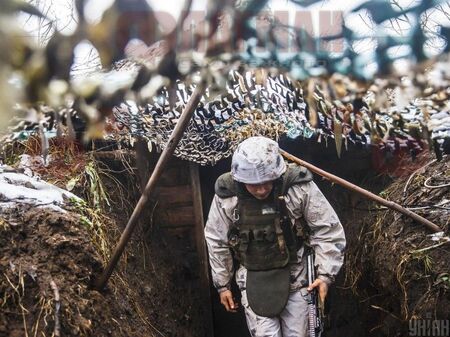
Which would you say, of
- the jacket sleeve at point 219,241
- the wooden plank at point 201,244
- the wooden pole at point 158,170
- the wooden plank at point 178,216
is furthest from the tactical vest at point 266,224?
the wooden plank at point 178,216

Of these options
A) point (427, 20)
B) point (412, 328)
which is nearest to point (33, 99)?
point (427, 20)

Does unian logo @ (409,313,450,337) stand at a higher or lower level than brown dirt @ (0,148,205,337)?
lower

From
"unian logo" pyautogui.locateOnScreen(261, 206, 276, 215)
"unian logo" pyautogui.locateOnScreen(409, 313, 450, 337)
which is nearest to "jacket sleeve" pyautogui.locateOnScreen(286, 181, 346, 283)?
"unian logo" pyautogui.locateOnScreen(261, 206, 276, 215)

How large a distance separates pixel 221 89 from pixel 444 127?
1.55 m

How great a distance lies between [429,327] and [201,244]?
3075 millimetres

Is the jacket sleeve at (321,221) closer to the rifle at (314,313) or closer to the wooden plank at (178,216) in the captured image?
the rifle at (314,313)

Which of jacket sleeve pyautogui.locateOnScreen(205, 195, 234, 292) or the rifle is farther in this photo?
jacket sleeve pyautogui.locateOnScreen(205, 195, 234, 292)

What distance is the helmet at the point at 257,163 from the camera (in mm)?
4156

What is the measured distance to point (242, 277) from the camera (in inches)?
182

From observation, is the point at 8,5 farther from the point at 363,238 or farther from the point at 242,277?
the point at 363,238

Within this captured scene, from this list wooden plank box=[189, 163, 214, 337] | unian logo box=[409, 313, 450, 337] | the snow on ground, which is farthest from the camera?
wooden plank box=[189, 163, 214, 337]

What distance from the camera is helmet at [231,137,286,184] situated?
13.6 feet

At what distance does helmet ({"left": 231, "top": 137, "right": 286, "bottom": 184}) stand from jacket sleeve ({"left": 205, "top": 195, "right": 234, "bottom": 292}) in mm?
401

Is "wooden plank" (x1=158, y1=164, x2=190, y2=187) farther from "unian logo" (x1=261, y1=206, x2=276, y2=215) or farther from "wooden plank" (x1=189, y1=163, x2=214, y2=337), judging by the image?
"unian logo" (x1=261, y1=206, x2=276, y2=215)
